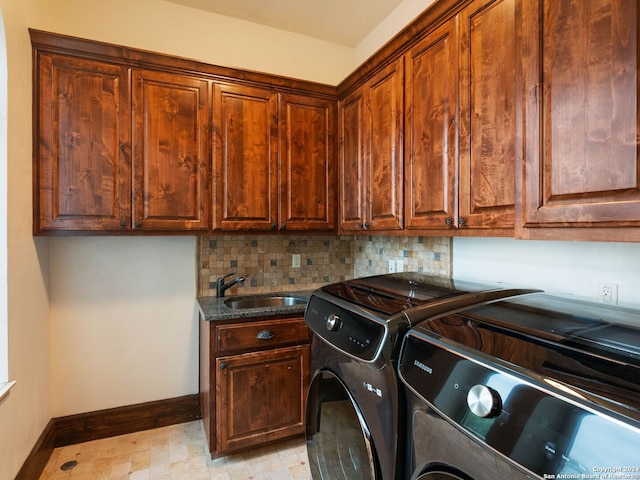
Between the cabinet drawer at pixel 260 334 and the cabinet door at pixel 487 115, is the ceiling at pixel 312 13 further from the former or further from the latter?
the cabinet drawer at pixel 260 334

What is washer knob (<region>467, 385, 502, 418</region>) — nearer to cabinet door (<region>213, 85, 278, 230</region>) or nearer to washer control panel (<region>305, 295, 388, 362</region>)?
washer control panel (<region>305, 295, 388, 362</region>)

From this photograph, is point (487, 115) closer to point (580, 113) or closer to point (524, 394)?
point (580, 113)

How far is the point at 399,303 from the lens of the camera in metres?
1.15

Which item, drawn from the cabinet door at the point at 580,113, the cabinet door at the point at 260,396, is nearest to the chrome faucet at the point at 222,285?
the cabinet door at the point at 260,396

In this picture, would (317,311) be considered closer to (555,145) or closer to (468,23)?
(555,145)

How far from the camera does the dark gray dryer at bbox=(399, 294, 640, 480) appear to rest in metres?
0.52

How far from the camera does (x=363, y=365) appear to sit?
1082mm

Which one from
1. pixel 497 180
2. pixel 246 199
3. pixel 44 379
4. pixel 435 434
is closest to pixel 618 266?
pixel 497 180

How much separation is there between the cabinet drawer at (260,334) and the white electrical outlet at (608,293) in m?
1.48

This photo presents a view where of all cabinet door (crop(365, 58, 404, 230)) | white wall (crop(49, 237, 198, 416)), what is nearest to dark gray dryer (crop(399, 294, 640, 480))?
cabinet door (crop(365, 58, 404, 230))

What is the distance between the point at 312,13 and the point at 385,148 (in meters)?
1.30

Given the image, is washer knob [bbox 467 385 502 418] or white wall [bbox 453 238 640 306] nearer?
washer knob [bbox 467 385 502 418]

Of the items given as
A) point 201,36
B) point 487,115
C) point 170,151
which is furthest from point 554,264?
point 201,36

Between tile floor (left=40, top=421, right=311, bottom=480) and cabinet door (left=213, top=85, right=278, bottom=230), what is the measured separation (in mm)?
1391
